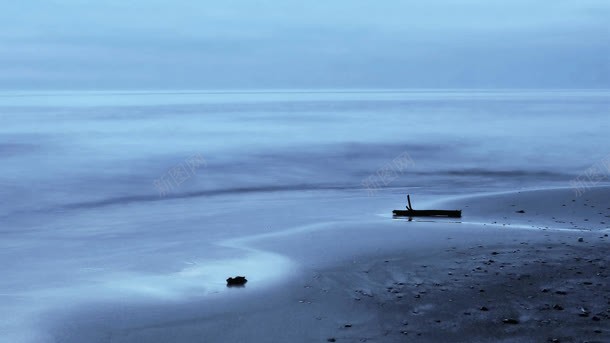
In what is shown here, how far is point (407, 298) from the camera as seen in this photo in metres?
8.05

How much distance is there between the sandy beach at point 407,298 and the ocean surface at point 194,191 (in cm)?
71

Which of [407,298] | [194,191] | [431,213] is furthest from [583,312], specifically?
[194,191]

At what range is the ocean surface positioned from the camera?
973cm

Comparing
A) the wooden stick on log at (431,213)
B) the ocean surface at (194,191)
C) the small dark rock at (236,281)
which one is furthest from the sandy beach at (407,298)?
the wooden stick on log at (431,213)

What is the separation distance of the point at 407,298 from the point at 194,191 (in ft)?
44.9

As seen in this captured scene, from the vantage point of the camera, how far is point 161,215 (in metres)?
16.1

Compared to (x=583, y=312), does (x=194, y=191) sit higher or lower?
higher

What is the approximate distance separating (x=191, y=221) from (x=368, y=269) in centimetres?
650

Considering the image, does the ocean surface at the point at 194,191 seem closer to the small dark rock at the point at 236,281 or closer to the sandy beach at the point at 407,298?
the small dark rock at the point at 236,281

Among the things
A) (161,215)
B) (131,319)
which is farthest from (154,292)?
(161,215)

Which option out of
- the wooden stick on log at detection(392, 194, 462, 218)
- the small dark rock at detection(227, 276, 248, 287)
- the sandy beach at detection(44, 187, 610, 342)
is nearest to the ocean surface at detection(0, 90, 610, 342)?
the small dark rock at detection(227, 276, 248, 287)

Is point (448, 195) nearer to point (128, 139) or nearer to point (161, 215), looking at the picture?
point (161, 215)

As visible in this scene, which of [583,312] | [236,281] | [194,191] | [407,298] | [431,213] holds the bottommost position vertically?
[583,312]

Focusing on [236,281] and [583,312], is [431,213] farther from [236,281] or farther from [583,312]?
[583,312]
